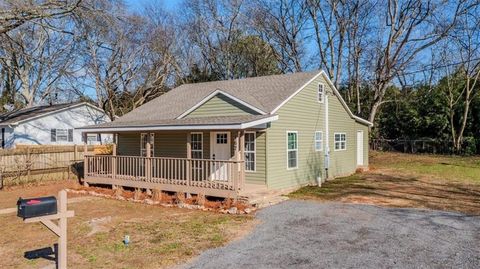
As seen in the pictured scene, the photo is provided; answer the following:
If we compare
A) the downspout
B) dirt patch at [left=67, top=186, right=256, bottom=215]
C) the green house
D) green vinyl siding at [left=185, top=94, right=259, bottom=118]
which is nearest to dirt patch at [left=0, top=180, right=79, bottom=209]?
dirt patch at [left=67, top=186, right=256, bottom=215]

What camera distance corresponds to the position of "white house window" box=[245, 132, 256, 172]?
1490 centimetres

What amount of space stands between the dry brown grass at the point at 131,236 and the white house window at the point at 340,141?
9880 mm

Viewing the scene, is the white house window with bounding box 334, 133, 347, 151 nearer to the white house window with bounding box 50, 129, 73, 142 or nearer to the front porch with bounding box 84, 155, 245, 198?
the front porch with bounding box 84, 155, 245, 198

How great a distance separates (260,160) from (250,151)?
583 mm

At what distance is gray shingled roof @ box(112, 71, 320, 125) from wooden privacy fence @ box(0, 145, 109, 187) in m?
2.99

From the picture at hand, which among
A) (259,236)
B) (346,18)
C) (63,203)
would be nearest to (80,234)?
(63,203)

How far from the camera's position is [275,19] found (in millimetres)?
35812

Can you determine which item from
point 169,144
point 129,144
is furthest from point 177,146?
point 129,144

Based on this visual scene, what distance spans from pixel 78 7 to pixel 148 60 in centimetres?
1870

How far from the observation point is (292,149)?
15.9 metres

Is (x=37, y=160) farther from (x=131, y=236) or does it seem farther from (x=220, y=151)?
(x=131, y=236)

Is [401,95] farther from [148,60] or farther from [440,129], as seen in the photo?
[148,60]

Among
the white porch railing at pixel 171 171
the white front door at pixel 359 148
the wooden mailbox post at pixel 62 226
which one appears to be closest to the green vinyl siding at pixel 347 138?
the white front door at pixel 359 148

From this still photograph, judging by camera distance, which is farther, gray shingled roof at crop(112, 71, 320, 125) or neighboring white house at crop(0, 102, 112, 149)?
neighboring white house at crop(0, 102, 112, 149)
